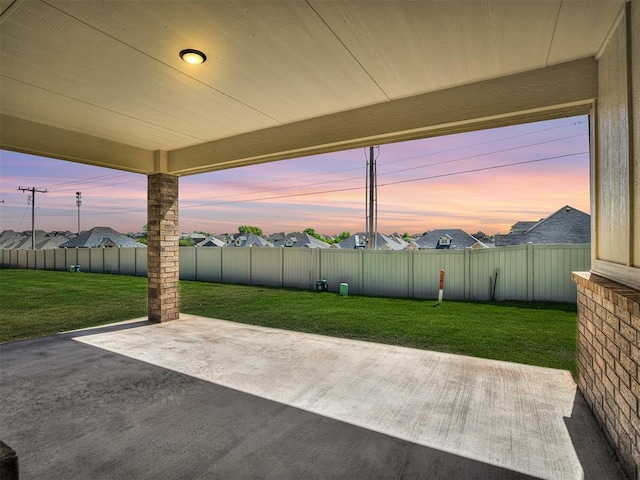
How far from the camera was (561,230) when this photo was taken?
38.4 ft

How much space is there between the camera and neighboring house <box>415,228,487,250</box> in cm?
1909

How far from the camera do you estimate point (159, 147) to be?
5.71 m

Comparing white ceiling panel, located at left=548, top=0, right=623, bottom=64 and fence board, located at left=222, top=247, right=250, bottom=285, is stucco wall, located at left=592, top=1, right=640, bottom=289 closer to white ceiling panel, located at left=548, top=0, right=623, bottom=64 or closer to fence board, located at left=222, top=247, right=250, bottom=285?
white ceiling panel, located at left=548, top=0, right=623, bottom=64

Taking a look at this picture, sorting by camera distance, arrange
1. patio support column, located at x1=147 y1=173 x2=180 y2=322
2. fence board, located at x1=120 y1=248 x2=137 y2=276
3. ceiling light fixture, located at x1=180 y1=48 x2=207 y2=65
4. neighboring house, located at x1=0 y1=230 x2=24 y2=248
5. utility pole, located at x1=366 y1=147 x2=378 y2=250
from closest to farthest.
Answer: ceiling light fixture, located at x1=180 y1=48 x2=207 y2=65 < patio support column, located at x1=147 y1=173 x2=180 y2=322 < utility pole, located at x1=366 y1=147 x2=378 y2=250 < fence board, located at x1=120 y1=248 x2=137 y2=276 < neighboring house, located at x1=0 y1=230 x2=24 y2=248

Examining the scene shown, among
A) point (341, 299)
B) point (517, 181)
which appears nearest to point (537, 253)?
point (341, 299)

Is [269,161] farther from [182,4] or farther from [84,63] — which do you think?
[182,4]

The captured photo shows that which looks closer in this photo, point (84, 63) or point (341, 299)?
point (84, 63)

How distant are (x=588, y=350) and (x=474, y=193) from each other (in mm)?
12917

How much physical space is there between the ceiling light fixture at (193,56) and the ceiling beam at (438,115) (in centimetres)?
170

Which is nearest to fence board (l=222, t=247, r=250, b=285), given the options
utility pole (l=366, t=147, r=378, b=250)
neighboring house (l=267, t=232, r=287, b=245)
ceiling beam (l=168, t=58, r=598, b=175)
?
utility pole (l=366, t=147, r=378, b=250)

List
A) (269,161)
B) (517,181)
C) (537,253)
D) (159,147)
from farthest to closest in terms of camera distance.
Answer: (517,181), (537,253), (159,147), (269,161)

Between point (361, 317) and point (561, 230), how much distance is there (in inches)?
362

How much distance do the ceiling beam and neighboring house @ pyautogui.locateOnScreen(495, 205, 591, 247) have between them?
962 cm

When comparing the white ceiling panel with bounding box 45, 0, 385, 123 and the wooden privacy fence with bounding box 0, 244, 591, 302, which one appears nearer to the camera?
the white ceiling panel with bounding box 45, 0, 385, 123
